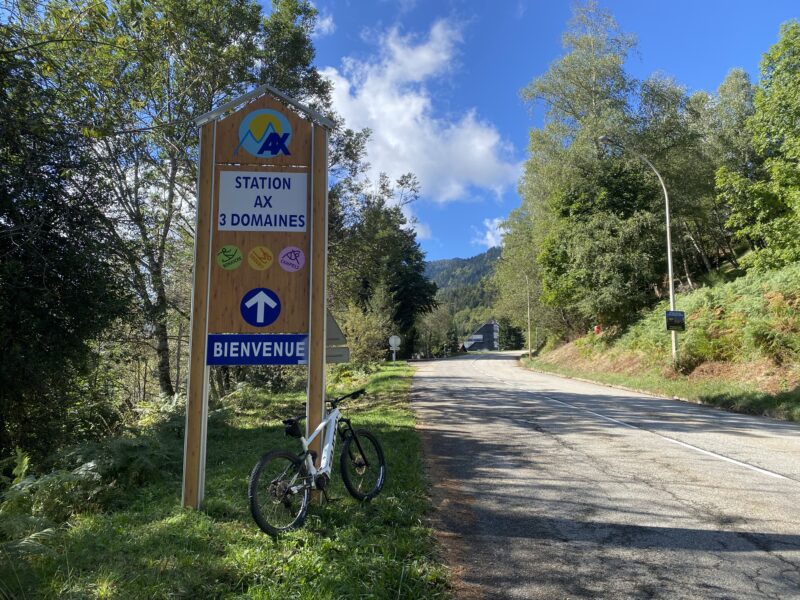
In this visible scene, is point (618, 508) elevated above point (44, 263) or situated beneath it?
situated beneath

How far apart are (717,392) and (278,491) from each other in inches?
580

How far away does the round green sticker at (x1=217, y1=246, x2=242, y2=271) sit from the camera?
5.26 metres

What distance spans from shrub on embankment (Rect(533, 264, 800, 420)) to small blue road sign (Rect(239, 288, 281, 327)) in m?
12.3

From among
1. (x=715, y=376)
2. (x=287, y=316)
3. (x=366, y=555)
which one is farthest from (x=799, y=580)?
(x=715, y=376)

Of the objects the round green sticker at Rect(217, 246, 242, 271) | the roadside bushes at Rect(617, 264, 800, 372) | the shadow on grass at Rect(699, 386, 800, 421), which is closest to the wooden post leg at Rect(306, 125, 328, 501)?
the round green sticker at Rect(217, 246, 242, 271)

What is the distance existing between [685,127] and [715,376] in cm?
1779

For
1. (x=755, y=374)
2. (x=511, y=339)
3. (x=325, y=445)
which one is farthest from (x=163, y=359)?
(x=511, y=339)

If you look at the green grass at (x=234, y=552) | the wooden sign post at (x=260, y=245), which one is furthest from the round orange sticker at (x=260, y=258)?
the green grass at (x=234, y=552)

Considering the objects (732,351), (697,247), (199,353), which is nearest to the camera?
(199,353)

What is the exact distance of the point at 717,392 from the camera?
47.8 ft

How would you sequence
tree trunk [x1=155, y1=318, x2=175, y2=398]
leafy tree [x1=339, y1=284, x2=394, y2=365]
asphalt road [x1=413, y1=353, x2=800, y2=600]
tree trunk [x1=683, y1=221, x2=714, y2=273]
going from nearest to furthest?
asphalt road [x1=413, y1=353, x2=800, y2=600]
tree trunk [x1=155, y1=318, x2=175, y2=398]
leafy tree [x1=339, y1=284, x2=394, y2=365]
tree trunk [x1=683, y1=221, x2=714, y2=273]

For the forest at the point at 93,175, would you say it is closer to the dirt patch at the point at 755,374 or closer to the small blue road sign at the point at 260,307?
the small blue road sign at the point at 260,307

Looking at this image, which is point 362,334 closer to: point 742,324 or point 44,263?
point 742,324

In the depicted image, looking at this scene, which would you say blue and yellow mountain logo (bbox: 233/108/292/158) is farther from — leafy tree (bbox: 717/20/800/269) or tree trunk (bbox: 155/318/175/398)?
leafy tree (bbox: 717/20/800/269)
